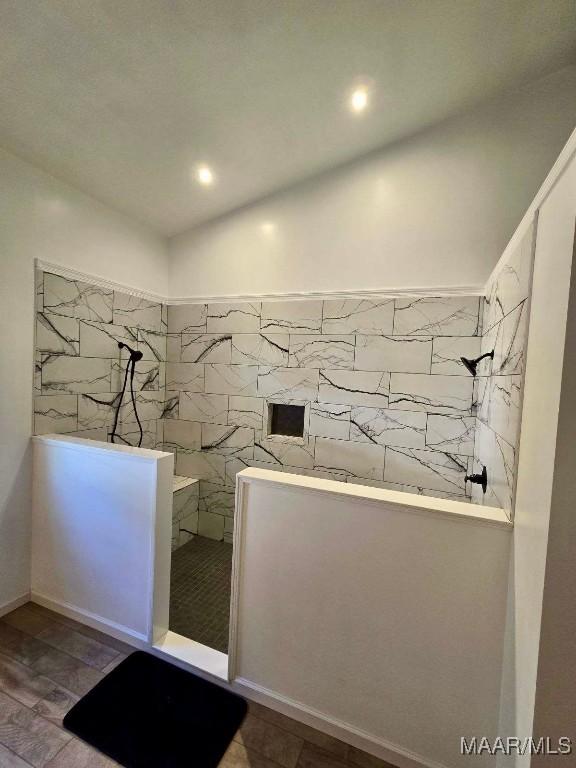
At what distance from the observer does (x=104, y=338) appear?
8.41ft

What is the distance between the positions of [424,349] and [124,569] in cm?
242

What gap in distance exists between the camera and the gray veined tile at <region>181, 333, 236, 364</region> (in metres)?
3.00

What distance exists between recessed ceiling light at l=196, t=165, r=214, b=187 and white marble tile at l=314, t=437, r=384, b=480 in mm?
2199

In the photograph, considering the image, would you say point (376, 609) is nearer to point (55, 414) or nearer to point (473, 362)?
point (473, 362)

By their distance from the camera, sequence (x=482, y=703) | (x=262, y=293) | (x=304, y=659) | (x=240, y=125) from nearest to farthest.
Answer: (x=482, y=703) → (x=304, y=659) → (x=240, y=125) → (x=262, y=293)

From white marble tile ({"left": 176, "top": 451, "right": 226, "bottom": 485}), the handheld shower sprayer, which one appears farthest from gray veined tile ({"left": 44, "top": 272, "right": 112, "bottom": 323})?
white marble tile ({"left": 176, "top": 451, "right": 226, "bottom": 485})

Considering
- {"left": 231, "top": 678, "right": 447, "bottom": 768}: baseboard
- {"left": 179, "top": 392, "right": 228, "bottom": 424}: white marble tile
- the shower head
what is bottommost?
{"left": 231, "top": 678, "right": 447, "bottom": 768}: baseboard

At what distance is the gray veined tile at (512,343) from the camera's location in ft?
3.73

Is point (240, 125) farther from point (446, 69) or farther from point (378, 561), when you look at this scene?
point (378, 561)

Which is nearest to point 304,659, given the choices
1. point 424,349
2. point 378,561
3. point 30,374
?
point 378,561

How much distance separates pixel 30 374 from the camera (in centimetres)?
204

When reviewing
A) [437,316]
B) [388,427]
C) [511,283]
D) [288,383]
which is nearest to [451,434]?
[388,427]

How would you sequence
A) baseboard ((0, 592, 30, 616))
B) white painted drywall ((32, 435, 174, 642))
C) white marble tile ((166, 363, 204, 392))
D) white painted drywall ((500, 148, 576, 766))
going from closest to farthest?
1. white painted drywall ((500, 148, 576, 766))
2. white painted drywall ((32, 435, 174, 642))
3. baseboard ((0, 592, 30, 616))
4. white marble tile ((166, 363, 204, 392))

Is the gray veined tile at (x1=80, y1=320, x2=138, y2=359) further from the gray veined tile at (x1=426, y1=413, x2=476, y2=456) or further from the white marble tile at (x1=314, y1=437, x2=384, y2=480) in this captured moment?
the gray veined tile at (x1=426, y1=413, x2=476, y2=456)
